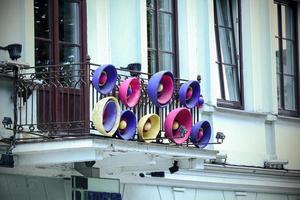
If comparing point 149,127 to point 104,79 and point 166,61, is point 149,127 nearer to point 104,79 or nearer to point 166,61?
point 104,79

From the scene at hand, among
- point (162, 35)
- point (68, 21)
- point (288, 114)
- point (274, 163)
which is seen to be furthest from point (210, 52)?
point (68, 21)

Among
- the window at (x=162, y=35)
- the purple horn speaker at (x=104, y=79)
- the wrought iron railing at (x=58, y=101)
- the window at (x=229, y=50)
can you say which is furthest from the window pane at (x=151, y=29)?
the purple horn speaker at (x=104, y=79)

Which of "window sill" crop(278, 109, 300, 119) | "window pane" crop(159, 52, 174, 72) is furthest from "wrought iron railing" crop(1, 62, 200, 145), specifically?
"window sill" crop(278, 109, 300, 119)

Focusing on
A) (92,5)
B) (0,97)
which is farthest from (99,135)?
(92,5)

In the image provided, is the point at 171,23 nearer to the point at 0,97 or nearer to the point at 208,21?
the point at 208,21

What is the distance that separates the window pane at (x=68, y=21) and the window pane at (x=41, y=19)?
0.26 m

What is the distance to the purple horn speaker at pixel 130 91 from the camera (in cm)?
1465

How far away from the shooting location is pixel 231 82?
2014cm

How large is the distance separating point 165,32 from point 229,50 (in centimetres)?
203

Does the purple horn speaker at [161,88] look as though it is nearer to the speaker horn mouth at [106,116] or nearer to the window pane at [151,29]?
the speaker horn mouth at [106,116]

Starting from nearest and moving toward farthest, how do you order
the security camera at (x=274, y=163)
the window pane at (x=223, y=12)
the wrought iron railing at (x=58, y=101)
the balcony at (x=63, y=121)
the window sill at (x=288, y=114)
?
the balcony at (x=63, y=121) < the wrought iron railing at (x=58, y=101) < the security camera at (x=274, y=163) < the window pane at (x=223, y=12) < the window sill at (x=288, y=114)

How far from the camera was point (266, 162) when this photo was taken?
20016 mm

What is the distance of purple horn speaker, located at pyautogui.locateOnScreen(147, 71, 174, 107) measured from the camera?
49.6 feet

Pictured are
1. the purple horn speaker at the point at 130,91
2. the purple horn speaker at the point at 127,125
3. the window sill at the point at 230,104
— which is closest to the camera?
the purple horn speaker at the point at 127,125
